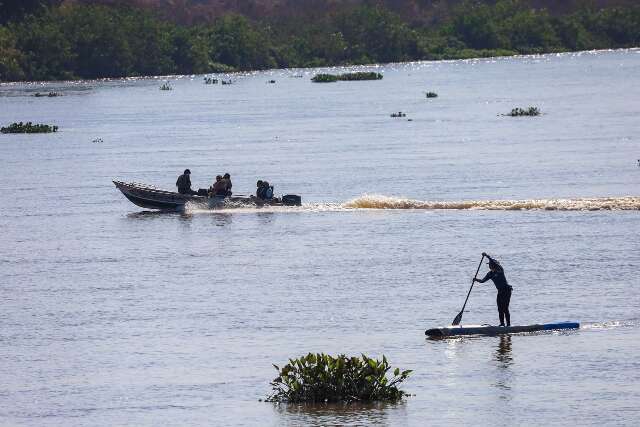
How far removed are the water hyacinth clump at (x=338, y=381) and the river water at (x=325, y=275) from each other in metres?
0.42

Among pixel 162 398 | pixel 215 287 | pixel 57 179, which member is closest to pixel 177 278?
pixel 215 287

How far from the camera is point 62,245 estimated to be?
57.8 meters

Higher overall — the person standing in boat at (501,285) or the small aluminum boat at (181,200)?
the small aluminum boat at (181,200)

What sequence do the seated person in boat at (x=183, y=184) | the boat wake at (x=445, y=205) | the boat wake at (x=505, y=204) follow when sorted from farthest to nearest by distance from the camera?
the seated person in boat at (x=183, y=184) < the boat wake at (x=445, y=205) < the boat wake at (x=505, y=204)

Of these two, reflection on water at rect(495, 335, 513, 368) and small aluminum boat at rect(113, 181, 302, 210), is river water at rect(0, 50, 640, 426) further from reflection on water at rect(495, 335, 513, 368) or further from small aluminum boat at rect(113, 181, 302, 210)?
small aluminum boat at rect(113, 181, 302, 210)

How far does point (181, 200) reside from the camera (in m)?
64.7

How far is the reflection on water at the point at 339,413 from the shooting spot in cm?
3048

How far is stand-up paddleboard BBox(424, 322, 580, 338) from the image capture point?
3806 cm

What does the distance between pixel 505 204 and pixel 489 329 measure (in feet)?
82.8

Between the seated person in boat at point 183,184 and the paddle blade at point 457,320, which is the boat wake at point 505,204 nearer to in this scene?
the seated person in boat at point 183,184

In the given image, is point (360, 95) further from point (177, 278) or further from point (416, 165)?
point (177, 278)

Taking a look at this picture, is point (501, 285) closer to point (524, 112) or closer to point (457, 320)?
point (457, 320)

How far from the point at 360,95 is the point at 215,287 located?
117 meters

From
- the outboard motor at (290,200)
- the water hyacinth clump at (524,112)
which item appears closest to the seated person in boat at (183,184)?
the outboard motor at (290,200)
